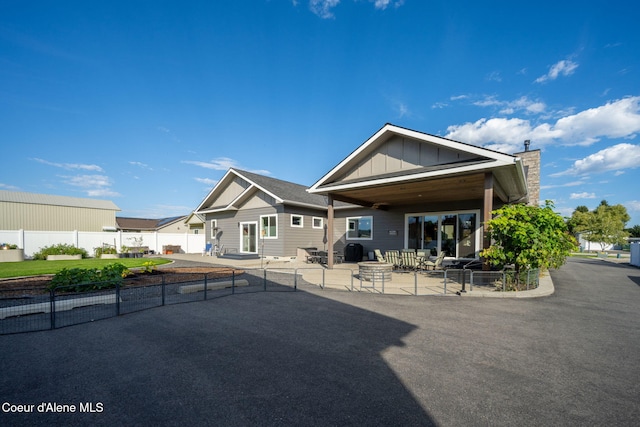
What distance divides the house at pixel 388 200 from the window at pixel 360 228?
6cm

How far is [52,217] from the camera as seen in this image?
3162cm

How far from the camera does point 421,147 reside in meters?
11.4

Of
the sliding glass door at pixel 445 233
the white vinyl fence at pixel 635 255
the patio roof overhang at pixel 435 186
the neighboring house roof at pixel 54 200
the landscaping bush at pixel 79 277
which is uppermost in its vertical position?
the neighboring house roof at pixel 54 200

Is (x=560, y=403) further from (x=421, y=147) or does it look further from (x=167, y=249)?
(x=167, y=249)

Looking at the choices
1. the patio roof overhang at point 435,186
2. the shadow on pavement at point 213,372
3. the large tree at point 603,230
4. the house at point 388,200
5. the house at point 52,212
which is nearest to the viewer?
the shadow on pavement at point 213,372

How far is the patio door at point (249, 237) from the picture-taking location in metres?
19.6

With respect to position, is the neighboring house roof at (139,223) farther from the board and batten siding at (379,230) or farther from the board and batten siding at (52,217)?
the board and batten siding at (379,230)

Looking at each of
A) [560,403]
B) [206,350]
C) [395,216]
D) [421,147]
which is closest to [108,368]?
[206,350]

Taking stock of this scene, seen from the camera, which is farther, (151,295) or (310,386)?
(151,295)

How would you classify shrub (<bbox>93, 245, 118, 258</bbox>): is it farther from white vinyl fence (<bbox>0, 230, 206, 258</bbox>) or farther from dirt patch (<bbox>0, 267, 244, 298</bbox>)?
dirt patch (<bbox>0, 267, 244, 298</bbox>)

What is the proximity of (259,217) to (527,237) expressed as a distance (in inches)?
573

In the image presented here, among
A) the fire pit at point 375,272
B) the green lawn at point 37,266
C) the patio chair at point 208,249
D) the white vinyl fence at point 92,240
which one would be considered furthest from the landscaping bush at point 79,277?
the white vinyl fence at point 92,240

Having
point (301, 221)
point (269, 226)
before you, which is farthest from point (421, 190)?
point (269, 226)

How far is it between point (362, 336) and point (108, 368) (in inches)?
143
